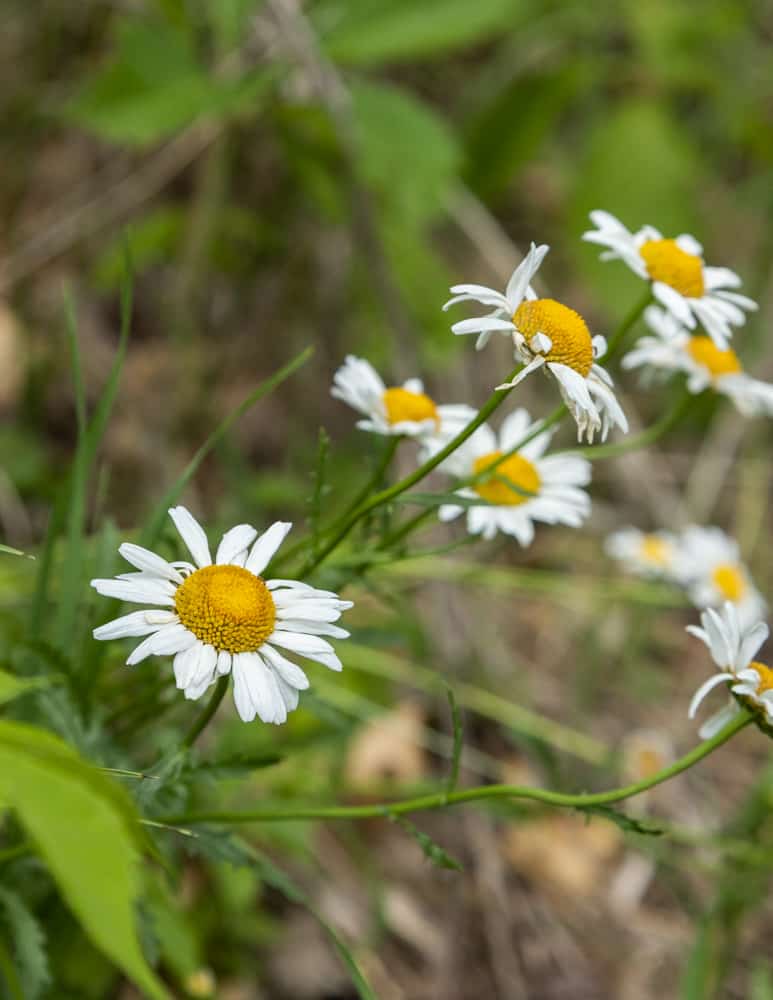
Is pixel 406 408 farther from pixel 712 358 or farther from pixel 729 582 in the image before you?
pixel 729 582

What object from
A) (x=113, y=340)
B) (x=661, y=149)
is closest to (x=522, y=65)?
(x=661, y=149)

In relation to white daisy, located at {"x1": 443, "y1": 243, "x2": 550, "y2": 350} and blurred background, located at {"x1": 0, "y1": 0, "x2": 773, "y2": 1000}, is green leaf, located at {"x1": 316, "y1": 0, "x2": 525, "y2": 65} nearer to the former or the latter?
blurred background, located at {"x1": 0, "y1": 0, "x2": 773, "y2": 1000}

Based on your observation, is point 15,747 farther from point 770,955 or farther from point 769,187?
point 769,187

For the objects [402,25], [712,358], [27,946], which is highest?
[402,25]

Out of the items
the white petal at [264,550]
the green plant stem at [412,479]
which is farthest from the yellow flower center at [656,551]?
the white petal at [264,550]

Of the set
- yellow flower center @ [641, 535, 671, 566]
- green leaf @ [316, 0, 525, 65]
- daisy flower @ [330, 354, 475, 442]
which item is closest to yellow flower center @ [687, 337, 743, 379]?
daisy flower @ [330, 354, 475, 442]

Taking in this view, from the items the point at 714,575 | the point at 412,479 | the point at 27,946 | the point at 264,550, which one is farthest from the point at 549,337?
the point at 714,575

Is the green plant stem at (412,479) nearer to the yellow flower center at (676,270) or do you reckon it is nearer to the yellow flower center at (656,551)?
the yellow flower center at (676,270)
